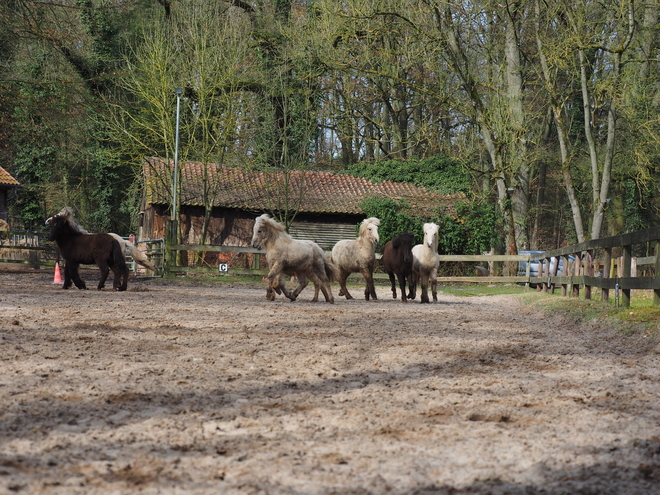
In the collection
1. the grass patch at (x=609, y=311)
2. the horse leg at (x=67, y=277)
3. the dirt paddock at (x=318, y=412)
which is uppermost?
the horse leg at (x=67, y=277)

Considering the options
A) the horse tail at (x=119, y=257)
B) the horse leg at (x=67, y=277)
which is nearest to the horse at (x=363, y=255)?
the horse tail at (x=119, y=257)

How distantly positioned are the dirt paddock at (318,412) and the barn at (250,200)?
25802 mm

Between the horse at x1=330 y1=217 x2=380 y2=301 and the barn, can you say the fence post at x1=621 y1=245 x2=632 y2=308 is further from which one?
the barn

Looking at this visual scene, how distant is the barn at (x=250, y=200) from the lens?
34.5 metres

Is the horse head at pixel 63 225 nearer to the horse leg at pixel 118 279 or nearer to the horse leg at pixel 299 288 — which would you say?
the horse leg at pixel 118 279

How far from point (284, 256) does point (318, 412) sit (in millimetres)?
10154

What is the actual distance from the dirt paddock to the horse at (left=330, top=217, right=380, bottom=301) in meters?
7.82

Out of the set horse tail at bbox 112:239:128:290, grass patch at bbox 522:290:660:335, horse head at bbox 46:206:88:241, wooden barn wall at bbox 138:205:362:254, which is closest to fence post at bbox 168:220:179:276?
horse tail at bbox 112:239:128:290

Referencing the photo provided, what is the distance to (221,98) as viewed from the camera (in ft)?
103

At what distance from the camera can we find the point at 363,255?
665 inches

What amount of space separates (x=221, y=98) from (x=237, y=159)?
3.31m

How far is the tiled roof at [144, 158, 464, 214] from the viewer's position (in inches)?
1326

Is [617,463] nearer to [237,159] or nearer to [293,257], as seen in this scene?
[293,257]

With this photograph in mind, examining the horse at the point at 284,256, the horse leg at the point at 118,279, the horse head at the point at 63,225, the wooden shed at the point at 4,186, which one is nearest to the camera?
the horse at the point at 284,256
